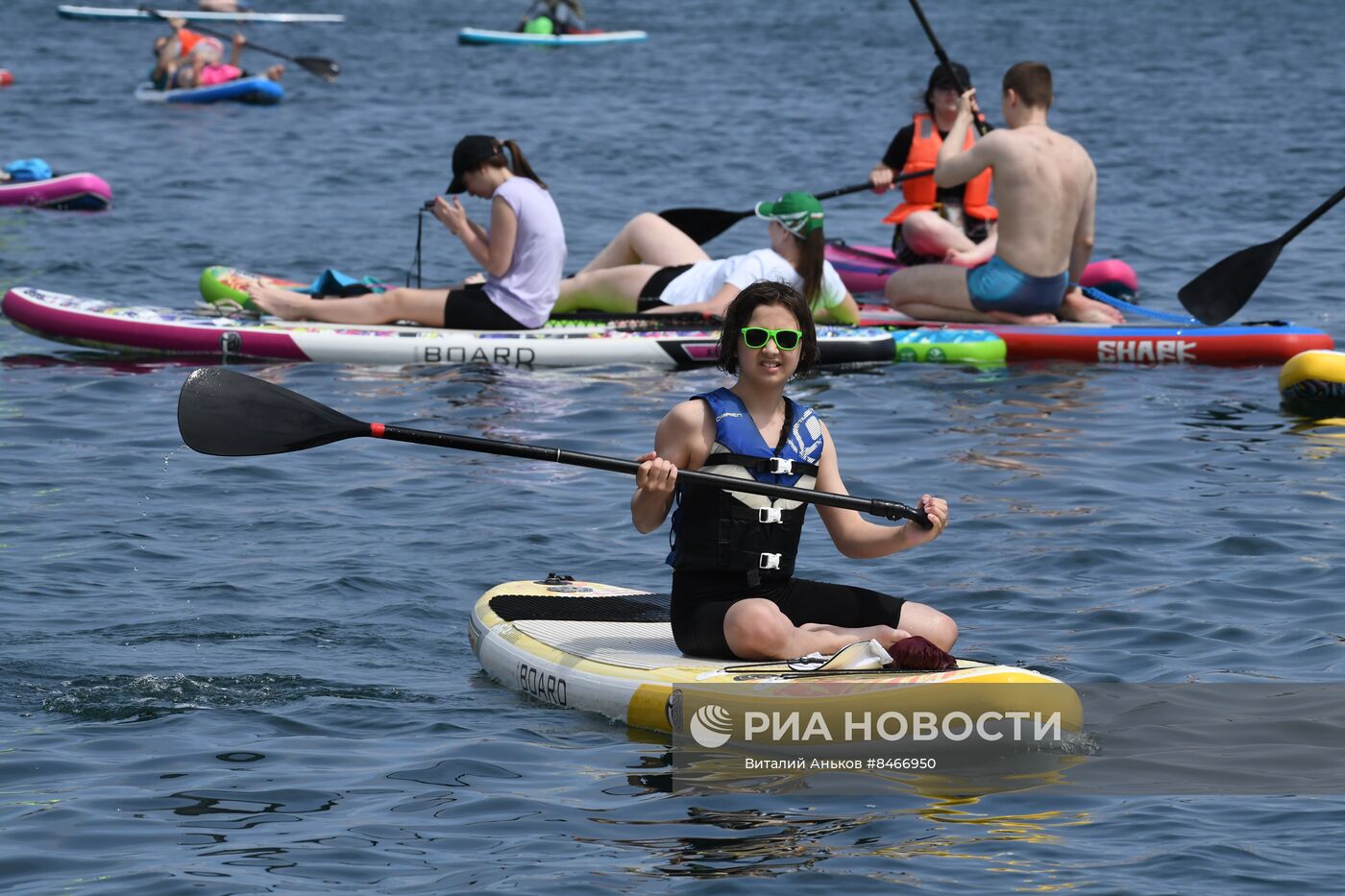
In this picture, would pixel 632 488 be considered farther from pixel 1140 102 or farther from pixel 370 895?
pixel 1140 102

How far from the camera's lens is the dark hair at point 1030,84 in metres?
10.6

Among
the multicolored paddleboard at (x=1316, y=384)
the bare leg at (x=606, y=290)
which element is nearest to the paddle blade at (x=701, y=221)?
the bare leg at (x=606, y=290)

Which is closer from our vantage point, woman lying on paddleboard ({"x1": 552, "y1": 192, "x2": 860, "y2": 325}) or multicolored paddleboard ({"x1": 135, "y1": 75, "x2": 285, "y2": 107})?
woman lying on paddleboard ({"x1": 552, "y1": 192, "x2": 860, "y2": 325})

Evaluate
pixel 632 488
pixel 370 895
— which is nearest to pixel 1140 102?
pixel 632 488

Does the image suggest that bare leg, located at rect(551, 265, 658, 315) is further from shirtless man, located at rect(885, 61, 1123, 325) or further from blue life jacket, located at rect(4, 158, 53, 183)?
blue life jacket, located at rect(4, 158, 53, 183)

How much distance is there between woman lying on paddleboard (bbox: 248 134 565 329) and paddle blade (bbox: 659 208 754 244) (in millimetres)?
1659

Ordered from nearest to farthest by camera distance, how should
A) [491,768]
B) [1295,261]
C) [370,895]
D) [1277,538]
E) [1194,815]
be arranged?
[370,895] → [1194,815] → [491,768] → [1277,538] → [1295,261]

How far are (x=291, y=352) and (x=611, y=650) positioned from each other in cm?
561

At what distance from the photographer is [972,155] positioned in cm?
1084

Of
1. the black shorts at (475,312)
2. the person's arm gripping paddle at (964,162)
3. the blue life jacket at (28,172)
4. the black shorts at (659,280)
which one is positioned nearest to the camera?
the person's arm gripping paddle at (964,162)

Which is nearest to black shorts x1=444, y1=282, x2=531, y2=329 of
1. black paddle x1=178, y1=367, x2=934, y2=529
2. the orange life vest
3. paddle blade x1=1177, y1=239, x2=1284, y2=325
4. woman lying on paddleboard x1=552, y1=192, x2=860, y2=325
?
woman lying on paddleboard x1=552, y1=192, x2=860, y2=325

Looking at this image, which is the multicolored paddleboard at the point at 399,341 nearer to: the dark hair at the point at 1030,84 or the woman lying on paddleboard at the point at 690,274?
the woman lying on paddleboard at the point at 690,274

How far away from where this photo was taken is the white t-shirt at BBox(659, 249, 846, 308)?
10.7 meters

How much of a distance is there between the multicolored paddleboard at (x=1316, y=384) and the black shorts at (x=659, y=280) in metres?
3.50
